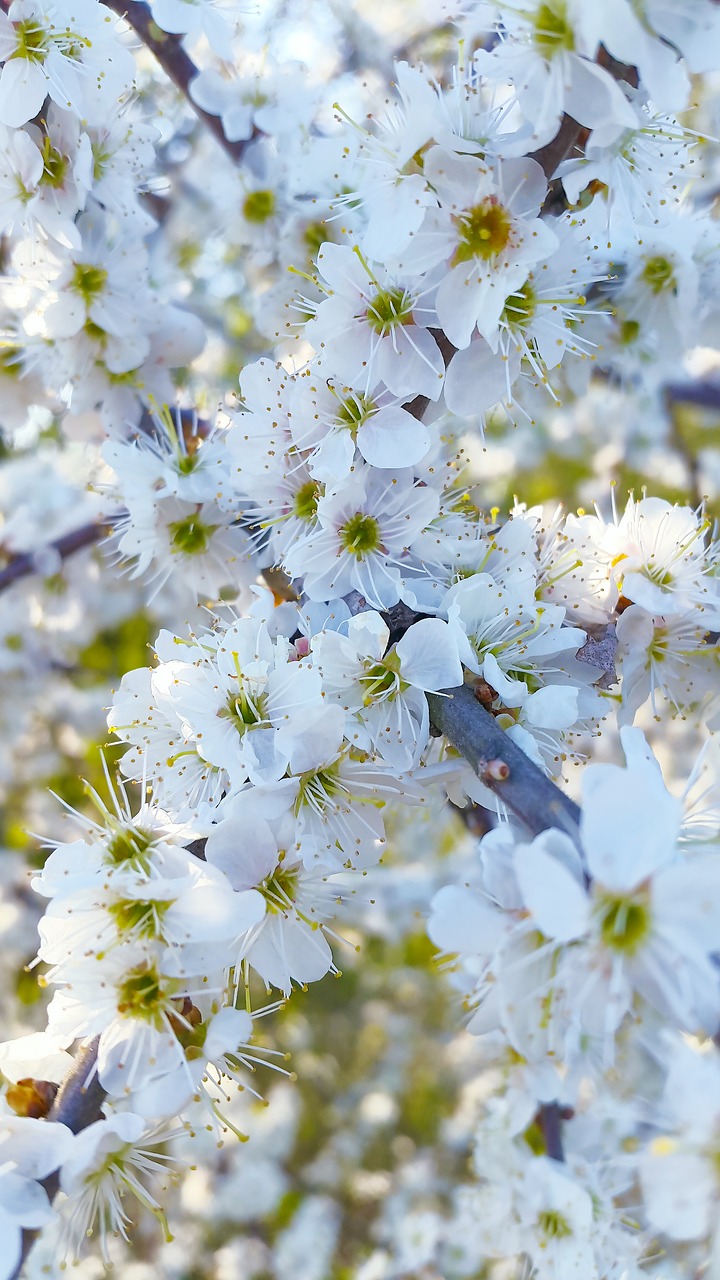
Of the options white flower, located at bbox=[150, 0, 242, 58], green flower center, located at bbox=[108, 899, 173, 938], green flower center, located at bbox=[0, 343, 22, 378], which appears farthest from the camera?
green flower center, located at bbox=[0, 343, 22, 378]

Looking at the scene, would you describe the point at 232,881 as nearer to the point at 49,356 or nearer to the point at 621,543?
the point at 621,543

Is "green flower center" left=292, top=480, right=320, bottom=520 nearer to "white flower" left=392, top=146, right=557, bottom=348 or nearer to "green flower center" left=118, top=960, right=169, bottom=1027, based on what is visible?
"white flower" left=392, top=146, right=557, bottom=348

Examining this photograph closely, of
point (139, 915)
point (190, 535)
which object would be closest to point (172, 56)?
point (190, 535)

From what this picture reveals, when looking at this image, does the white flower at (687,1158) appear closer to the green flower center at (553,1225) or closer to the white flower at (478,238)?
the white flower at (478,238)

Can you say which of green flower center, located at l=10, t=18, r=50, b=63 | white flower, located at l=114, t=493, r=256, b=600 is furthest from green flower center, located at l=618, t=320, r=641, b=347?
green flower center, located at l=10, t=18, r=50, b=63

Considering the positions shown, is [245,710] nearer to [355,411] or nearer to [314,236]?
[355,411]

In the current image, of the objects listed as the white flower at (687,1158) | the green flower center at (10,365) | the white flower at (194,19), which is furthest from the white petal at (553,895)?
the green flower center at (10,365)
